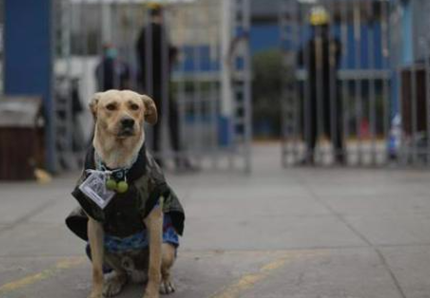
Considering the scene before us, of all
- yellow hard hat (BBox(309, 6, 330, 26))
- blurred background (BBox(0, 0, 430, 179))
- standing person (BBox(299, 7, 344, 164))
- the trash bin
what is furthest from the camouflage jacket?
yellow hard hat (BBox(309, 6, 330, 26))

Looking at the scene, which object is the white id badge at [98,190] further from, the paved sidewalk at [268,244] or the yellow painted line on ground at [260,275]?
the yellow painted line on ground at [260,275]

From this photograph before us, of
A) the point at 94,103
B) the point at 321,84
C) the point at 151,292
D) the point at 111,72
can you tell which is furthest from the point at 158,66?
the point at 151,292

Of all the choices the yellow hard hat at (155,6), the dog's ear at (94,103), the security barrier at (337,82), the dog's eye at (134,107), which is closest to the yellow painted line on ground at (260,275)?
the dog's eye at (134,107)

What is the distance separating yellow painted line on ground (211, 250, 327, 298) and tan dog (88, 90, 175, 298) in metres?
0.44

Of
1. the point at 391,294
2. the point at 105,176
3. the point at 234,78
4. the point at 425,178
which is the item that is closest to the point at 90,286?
the point at 105,176

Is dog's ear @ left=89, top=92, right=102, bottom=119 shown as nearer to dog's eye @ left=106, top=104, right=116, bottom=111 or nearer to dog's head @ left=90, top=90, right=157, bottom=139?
dog's head @ left=90, top=90, right=157, bottom=139

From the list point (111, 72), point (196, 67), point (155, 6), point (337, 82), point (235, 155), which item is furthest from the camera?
point (196, 67)

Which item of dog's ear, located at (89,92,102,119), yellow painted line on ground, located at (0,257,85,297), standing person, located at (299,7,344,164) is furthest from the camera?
standing person, located at (299,7,344,164)

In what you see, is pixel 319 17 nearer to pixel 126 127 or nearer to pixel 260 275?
pixel 260 275

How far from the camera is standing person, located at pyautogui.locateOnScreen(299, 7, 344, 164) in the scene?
11273 millimetres

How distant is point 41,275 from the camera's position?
4395 mm

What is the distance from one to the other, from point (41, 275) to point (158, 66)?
6.75 metres

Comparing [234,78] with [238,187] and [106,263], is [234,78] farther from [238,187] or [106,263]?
[106,263]

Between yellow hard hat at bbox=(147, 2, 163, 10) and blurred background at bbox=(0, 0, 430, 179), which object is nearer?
blurred background at bbox=(0, 0, 430, 179)
